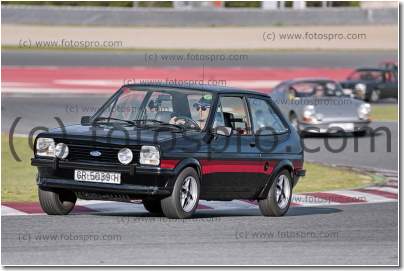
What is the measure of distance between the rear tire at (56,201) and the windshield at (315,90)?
527 inches

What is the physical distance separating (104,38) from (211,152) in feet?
125

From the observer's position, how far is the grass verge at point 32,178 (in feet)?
47.3

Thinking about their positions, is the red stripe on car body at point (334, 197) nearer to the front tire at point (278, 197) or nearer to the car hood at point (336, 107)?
the front tire at point (278, 197)

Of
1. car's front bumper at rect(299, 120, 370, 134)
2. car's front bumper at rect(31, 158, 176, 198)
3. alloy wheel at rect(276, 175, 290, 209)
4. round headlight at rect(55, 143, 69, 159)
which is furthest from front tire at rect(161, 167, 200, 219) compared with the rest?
car's front bumper at rect(299, 120, 370, 134)

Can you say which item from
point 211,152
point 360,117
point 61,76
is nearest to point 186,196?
point 211,152

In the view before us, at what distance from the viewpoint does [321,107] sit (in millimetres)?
22750

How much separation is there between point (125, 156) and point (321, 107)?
13.2 m

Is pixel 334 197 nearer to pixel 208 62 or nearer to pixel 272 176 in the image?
pixel 272 176

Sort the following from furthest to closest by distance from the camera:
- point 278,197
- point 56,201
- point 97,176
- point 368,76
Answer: point 368,76
point 278,197
point 56,201
point 97,176

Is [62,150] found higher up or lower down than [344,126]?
higher up

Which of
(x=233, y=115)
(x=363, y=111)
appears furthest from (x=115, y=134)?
(x=363, y=111)

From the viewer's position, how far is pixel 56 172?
10.2 m

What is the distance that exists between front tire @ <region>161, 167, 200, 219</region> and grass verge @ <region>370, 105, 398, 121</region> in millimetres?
17542

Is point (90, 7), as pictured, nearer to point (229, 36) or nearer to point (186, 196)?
point (229, 36)
